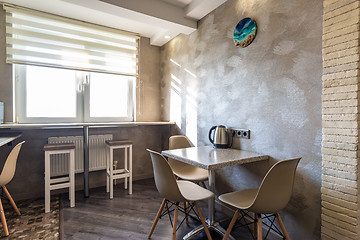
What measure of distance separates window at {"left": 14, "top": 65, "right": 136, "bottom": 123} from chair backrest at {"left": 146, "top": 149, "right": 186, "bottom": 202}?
201 centimetres

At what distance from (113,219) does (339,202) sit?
6.74 ft

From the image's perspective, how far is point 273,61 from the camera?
1823 mm

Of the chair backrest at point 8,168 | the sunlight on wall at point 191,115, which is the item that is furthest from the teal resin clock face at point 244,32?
the chair backrest at point 8,168

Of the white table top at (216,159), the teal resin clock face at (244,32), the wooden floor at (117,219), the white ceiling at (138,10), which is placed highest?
the white ceiling at (138,10)

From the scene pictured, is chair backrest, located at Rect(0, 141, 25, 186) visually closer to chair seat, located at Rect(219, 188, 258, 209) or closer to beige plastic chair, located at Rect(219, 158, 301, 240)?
chair seat, located at Rect(219, 188, 258, 209)

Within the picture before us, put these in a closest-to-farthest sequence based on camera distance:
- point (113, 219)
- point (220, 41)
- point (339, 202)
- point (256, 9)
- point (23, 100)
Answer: point (339, 202) < point (256, 9) < point (113, 219) < point (220, 41) < point (23, 100)

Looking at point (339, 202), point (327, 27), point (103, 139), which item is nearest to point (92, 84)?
point (103, 139)

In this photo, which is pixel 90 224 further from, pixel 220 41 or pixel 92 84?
pixel 220 41

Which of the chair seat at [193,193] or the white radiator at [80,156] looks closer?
the chair seat at [193,193]

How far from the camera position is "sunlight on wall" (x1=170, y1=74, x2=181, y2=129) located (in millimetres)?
3184

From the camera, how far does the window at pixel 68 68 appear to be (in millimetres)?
2619

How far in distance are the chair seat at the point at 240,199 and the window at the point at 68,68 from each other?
236 cm

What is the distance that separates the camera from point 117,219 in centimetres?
218

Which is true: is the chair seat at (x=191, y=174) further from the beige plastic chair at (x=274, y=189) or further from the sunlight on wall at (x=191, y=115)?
the beige plastic chair at (x=274, y=189)
